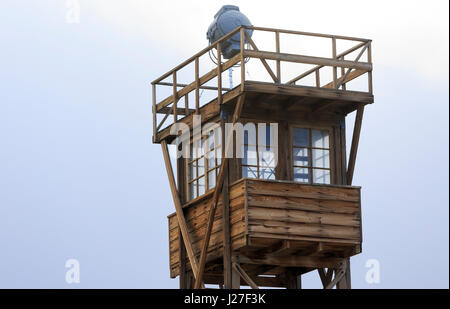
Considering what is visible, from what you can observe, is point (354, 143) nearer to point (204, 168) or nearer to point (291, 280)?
point (204, 168)

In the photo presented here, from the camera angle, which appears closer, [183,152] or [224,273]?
[224,273]

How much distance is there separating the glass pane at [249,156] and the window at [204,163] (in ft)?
2.43

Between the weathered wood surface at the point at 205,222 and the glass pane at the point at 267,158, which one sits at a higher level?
the glass pane at the point at 267,158

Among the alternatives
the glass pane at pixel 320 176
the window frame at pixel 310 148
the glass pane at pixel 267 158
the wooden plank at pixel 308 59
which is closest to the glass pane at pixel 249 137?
the glass pane at pixel 267 158

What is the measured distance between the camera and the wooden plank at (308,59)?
1969 inches

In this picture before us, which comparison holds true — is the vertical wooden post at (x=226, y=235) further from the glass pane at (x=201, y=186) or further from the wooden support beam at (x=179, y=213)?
the glass pane at (x=201, y=186)

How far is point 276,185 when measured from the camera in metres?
50.3

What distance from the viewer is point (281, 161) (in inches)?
2023

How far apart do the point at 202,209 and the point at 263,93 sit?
3794 millimetres

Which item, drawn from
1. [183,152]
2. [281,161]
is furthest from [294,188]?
[183,152]

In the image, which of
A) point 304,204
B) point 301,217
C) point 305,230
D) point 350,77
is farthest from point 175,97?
point 305,230

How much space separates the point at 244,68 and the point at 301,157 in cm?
320

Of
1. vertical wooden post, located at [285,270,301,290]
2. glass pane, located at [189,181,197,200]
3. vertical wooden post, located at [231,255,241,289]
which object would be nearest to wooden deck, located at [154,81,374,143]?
glass pane, located at [189,181,197,200]
